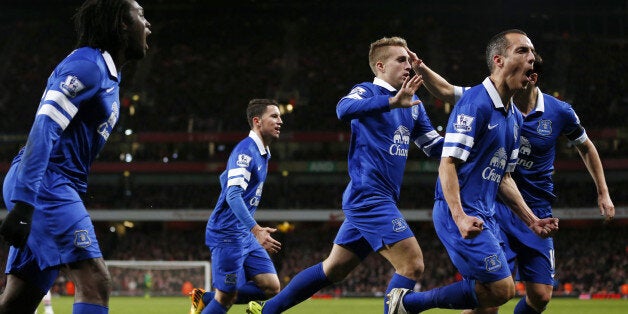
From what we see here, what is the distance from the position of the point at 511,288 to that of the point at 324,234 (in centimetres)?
3001

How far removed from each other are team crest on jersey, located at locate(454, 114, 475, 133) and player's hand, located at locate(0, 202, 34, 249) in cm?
274

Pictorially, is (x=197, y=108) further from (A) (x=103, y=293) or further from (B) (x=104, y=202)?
(A) (x=103, y=293)

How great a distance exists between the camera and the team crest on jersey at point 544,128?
672 centimetres

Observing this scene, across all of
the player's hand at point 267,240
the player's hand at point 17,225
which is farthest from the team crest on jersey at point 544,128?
the player's hand at point 17,225

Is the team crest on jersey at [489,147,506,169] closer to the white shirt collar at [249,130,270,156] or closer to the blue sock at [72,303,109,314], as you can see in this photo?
the blue sock at [72,303,109,314]

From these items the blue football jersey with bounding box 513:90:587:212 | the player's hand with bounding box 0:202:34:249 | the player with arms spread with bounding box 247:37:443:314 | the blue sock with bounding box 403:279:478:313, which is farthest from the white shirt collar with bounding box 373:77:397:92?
the player's hand with bounding box 0:202:34:249

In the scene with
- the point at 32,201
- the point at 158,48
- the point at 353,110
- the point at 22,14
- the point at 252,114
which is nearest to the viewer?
the point at 32,201

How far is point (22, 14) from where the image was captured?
143 feet

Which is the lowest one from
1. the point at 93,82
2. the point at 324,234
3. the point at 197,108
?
the point at 324,234

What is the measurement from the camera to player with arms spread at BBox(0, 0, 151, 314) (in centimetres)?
382

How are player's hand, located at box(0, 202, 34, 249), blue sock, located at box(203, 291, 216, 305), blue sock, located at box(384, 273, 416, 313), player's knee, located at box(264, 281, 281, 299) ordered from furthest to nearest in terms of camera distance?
1. blue sock, located at box(203, 291, 216, 305)
2. player's knee, located at box(264, 281, 281, 299)
3. blue sock, located at box(384, 273, 416, 313)
4. player's hand, located at box(0, 202, 34, 249)

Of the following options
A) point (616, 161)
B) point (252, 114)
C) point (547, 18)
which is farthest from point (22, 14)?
point (252, 114)

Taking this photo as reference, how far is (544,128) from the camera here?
A: 6.74m

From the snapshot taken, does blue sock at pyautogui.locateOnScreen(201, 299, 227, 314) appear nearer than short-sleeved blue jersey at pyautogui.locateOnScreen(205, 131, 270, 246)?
Yes
